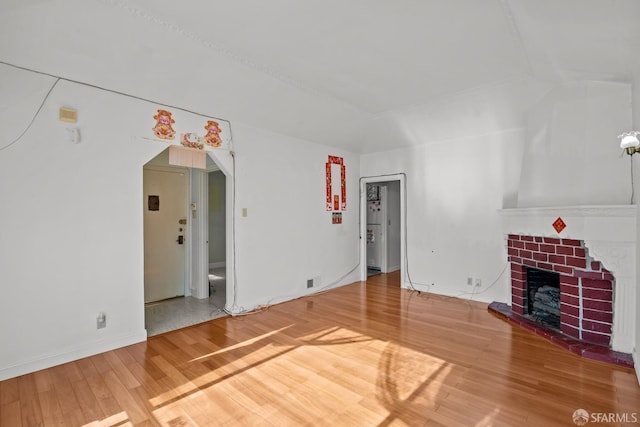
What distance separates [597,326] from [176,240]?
5337mm

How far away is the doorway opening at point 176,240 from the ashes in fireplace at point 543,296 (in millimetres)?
4055

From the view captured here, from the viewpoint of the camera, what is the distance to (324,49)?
9.61 ft

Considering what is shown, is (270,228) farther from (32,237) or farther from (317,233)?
(32,237)

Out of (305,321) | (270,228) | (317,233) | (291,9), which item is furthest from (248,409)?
(317,233)

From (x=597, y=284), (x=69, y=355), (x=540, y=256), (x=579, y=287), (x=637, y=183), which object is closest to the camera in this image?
(x=637, y=183)

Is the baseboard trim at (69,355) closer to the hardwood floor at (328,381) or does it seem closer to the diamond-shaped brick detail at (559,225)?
the hardwood floor at (328,381)

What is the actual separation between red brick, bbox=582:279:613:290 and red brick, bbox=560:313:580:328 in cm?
36

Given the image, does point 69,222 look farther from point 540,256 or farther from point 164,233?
point 540,256

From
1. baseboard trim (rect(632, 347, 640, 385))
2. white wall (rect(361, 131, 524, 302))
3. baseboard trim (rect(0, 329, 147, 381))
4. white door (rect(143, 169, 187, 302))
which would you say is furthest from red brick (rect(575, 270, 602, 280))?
white door (rect(143, 169, 187, 302))

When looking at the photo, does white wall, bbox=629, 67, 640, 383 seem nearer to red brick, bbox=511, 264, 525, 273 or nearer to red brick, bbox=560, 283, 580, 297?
red brick, bbox=560, 283, 580, 297

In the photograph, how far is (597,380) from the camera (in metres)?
2.44

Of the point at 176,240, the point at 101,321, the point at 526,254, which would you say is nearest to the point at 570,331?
the point at 526,254

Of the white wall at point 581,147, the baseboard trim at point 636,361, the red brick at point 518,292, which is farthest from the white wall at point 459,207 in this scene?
the baseboard trim at point 636,361

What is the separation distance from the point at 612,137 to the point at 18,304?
5.64 metres
